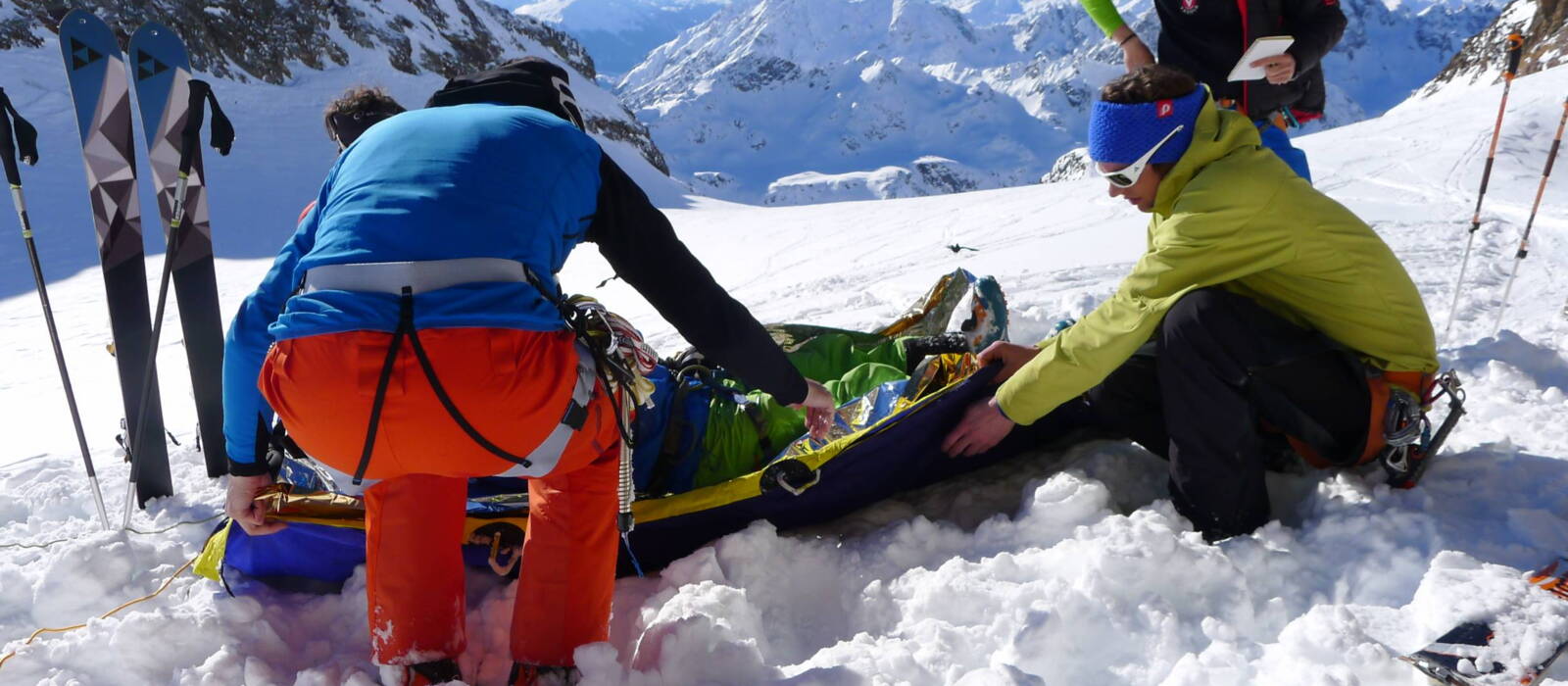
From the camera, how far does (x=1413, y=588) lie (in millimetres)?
1896

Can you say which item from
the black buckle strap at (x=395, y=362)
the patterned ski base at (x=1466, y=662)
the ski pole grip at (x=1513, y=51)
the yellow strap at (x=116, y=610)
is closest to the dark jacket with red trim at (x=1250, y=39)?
the ski pole grip at (x=1513, y=51)

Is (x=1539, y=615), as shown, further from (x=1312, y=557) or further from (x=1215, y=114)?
(x=1215, y=114)

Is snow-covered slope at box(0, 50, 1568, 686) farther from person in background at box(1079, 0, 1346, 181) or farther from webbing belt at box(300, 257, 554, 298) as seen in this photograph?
person in background at box(1079, 0, 1346, 181)

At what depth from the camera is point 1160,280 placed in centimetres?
214

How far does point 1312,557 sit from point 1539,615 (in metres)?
0.42

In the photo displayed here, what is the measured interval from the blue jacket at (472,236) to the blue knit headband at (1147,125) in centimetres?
99

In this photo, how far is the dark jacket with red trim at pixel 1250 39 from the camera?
3180 millimetres

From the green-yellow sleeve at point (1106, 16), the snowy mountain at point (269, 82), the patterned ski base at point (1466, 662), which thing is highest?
the green-yellow sleeve at point (1106, 16)

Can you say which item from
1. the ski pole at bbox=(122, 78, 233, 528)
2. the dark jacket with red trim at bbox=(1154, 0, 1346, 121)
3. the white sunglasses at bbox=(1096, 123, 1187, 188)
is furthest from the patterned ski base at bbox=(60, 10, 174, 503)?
the dark jacket with red trim at bbox=(1154, 0, 1346, 121)

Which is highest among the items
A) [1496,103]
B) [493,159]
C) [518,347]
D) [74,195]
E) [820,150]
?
[493,159]

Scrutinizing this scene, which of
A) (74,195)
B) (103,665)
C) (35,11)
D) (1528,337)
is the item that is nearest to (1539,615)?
(1528,337)

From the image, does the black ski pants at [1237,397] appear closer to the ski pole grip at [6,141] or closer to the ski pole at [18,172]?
the ski pole at [18,172]

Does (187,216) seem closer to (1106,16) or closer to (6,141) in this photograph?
(6,141)

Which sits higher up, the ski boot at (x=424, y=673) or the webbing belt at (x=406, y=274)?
the webbing belt at (x=406, y=274)
